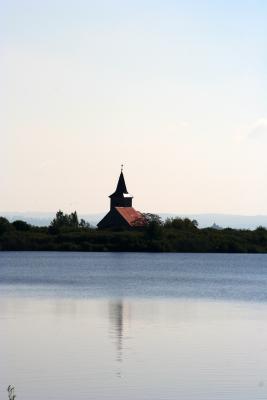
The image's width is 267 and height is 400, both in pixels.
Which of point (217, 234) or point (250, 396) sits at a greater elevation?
point (217, 234)

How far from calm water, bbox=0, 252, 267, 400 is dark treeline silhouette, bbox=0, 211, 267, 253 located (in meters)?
61.0

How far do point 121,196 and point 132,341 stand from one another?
109818mm

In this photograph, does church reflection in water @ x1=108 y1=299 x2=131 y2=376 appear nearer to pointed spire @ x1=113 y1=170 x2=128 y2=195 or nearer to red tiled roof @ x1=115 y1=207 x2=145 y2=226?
red tiled roof @ x1=115 y1=207 x2=145 y2=226

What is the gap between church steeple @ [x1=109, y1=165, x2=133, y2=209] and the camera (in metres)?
139

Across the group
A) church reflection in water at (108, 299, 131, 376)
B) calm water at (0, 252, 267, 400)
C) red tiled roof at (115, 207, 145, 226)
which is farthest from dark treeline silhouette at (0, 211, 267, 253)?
church reflection in water at (108, 299, 131, 376)

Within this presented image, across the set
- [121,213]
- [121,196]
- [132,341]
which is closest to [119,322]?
[132,341]

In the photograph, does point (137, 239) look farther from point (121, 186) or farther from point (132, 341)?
point (132, 341)

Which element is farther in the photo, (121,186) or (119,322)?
(121,186)

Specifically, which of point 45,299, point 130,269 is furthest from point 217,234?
point 45,299

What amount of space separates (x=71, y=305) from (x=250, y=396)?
71.7 ft

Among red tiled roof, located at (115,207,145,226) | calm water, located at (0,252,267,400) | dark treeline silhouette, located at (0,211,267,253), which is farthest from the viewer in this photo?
red tiled roof, located at (115,207,145,226)

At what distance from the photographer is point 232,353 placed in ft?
88.2

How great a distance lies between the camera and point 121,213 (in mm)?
133250

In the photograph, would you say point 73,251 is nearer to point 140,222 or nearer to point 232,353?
point 140,222
